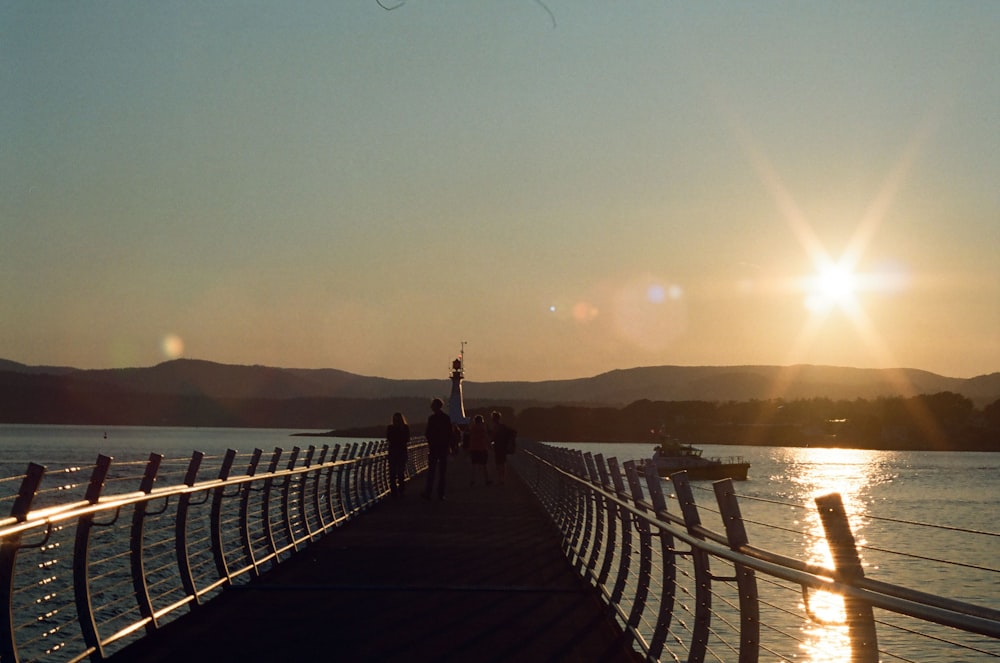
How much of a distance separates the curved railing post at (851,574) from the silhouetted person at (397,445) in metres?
20.6

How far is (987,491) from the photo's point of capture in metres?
100

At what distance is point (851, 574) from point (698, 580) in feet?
9.24

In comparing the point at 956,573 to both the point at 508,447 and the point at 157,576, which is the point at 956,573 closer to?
the point at 508,447

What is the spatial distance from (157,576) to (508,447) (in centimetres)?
949

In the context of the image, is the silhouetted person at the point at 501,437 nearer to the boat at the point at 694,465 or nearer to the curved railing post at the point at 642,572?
the curved railing post at the point at 642,572

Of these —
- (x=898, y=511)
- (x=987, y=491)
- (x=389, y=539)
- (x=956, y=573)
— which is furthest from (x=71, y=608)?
(x=987, y=491)

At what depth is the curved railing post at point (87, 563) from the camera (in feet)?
24.5

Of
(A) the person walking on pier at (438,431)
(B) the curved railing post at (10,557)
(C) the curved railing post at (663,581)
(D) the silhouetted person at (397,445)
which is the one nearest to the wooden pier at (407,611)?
(C) the curved railing post at (663,581)

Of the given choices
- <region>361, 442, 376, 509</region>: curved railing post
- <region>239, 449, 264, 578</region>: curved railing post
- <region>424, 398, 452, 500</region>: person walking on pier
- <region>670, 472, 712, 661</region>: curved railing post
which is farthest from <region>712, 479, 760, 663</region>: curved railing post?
<region>361, 442, 376, 509</region>: curved railing post

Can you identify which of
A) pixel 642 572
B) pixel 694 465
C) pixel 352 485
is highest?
pixel 694 465

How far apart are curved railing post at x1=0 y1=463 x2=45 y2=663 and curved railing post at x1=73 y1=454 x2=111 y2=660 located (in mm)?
1012

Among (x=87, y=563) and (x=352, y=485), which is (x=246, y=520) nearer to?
(x=87, y=563)

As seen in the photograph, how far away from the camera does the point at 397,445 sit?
25.9 metres

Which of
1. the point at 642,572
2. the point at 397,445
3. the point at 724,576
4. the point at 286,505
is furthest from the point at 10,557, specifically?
the point at 397,445
